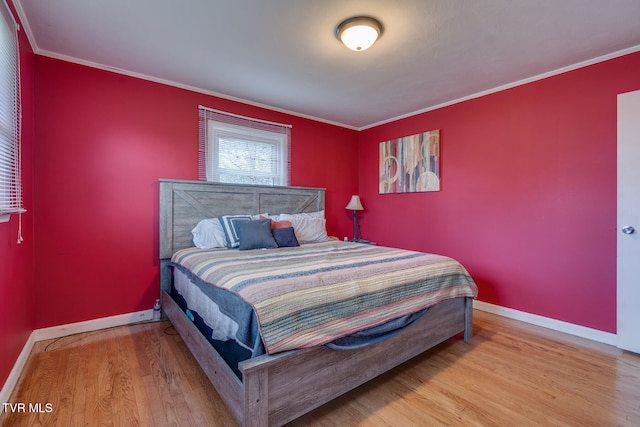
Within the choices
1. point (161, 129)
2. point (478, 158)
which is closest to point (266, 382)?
point (161, 129)

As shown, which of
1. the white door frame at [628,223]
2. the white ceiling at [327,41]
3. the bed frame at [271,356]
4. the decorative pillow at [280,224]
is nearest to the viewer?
the bed frame at [271,356]

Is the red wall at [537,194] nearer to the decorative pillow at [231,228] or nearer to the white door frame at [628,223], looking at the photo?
the white door frame at [628,223]

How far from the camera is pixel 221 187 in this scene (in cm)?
325

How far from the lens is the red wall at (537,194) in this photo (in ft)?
8.20

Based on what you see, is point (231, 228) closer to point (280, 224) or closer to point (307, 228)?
point (280, 224)

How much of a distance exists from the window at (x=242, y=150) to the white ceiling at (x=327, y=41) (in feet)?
1.24

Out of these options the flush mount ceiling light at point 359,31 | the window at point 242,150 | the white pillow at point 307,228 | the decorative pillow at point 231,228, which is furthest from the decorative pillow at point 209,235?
the flush mount ceiling light at point 359,31

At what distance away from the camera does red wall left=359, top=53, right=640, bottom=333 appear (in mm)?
2498

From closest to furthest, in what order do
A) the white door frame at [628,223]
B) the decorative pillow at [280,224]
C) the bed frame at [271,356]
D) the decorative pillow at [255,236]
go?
the bed frame at [271,356] → the white door frame at [628,223] → the decorative pillow at [255,236] → the decorative pillow at [280,224]

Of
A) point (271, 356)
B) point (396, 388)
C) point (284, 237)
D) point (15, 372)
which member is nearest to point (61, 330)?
point (15, 372)

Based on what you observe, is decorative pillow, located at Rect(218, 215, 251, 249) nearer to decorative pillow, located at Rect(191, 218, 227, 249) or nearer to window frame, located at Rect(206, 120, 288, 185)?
decorative pillow, located at Rect(191, 218, 227, 249)

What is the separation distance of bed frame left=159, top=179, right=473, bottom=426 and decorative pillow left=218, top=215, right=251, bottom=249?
0.86 ft

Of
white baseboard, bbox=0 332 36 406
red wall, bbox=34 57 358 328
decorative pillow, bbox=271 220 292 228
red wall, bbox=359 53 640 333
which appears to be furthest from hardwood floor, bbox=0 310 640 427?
decorative pillow, bbox=271 220 292 228

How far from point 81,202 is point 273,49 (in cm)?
216
